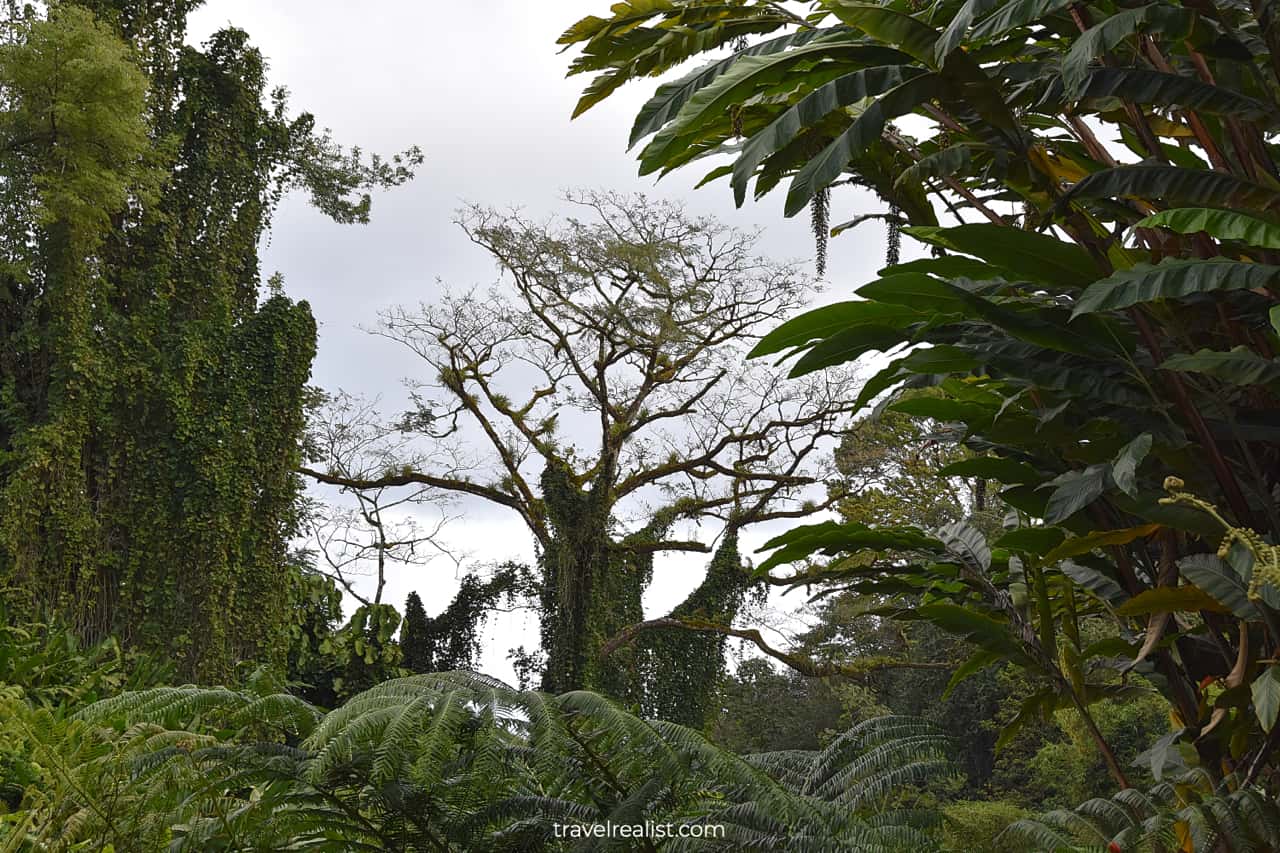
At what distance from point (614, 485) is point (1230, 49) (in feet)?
36.6

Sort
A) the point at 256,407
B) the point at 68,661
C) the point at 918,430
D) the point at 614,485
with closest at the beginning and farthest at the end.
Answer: the point at 68,661
the point at 256,407
the point at 918,430
the point at 614,485

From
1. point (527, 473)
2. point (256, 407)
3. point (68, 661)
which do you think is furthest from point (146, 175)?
point (527, 473)

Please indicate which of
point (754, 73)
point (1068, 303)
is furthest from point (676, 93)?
point (1068, 303)

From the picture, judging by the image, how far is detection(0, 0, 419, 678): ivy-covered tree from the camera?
8242 mm

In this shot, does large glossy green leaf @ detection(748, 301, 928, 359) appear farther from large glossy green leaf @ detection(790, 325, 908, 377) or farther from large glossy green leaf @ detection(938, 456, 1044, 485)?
large glossy green leaf @ detection(938, 456, 1044, 485)

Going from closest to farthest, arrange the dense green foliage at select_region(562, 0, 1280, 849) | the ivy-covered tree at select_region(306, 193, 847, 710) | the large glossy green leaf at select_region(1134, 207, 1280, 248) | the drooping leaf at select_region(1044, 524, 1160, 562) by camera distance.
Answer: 1. the large glossy green leaf at select_region(1134, 207, 1280, 248)
2. the dense green foliage at select_region(562, 0, 1280, 849)
3. the drooping leaf at select_region(1044, 524, 1160, 562)
4. the ivy-covered tree at select_region(306, 193, 847, 710)

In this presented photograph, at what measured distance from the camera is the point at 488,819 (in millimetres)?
2090

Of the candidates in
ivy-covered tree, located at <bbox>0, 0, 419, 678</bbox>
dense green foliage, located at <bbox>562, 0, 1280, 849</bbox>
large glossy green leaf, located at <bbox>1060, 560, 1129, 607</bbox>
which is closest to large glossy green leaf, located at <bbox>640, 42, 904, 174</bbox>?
dense green foliage, located at <bbox>562, 0, 1280, 849</bbox>

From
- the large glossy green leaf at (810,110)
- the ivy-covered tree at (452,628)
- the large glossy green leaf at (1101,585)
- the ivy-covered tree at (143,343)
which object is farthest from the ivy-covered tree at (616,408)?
the large glossy green leaf at (810,110)

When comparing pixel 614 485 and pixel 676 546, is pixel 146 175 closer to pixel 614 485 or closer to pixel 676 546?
pixel 614 485

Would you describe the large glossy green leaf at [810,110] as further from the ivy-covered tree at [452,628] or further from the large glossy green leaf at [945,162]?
the ivy-covered tree at [452,628]

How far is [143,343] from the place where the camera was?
897 cm

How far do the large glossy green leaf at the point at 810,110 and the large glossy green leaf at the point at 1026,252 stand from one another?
0.26 m

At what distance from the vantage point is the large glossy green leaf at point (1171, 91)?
5.24 feet
